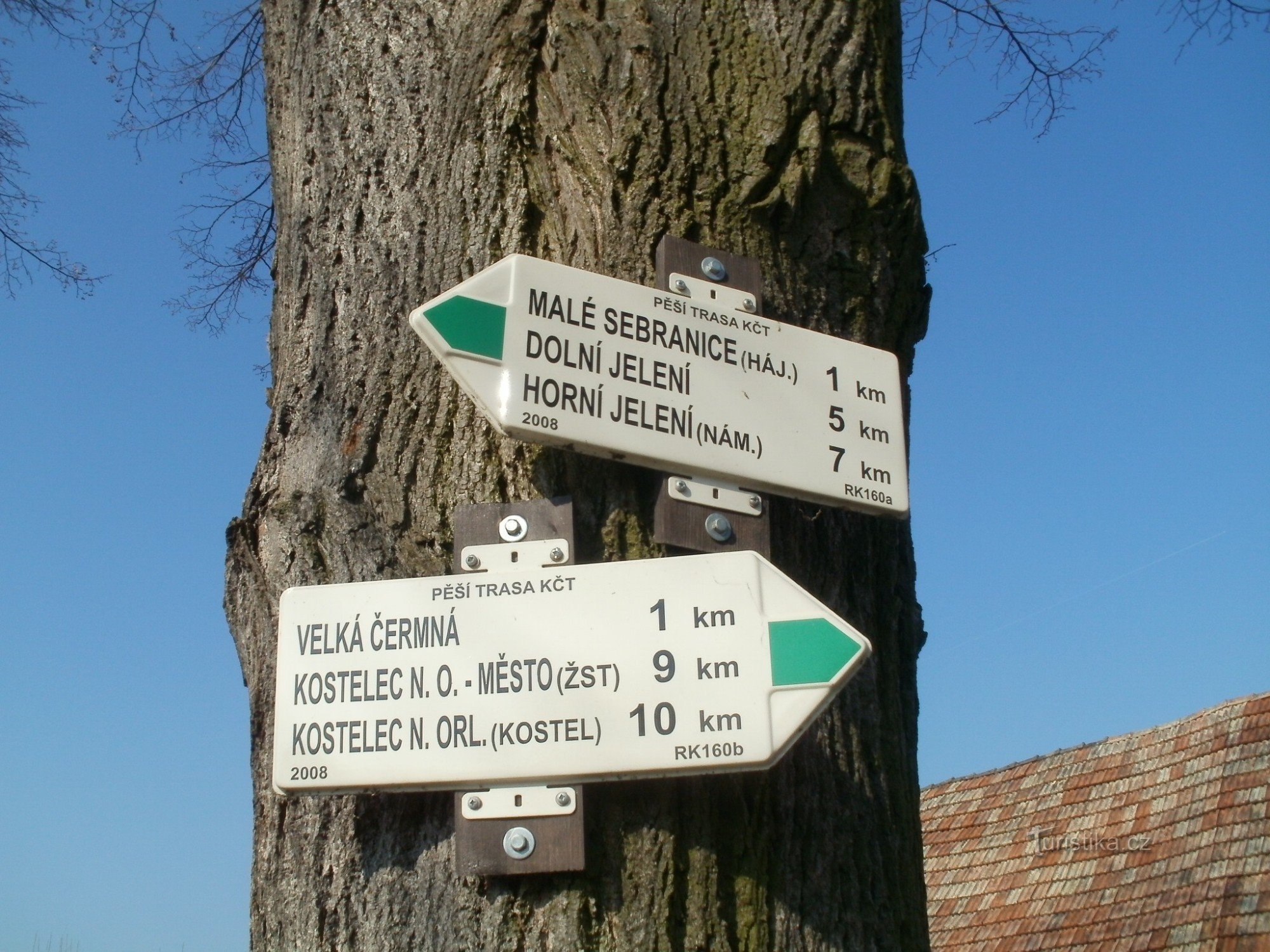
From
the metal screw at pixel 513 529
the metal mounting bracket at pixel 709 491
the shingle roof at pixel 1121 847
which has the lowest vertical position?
the shingle roof at pixel 1121 847

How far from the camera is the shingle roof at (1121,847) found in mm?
7953

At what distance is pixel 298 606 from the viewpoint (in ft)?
4.89

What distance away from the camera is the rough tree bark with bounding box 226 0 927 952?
1.39 meters

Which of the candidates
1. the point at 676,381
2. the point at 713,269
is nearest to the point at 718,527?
the point at 676,381

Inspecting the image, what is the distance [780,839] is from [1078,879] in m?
8.69

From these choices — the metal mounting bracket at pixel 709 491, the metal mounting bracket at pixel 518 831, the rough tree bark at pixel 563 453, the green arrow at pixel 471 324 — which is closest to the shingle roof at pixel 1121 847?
the rough tree bark at pixel 563 453

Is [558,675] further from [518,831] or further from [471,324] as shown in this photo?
[471,324]

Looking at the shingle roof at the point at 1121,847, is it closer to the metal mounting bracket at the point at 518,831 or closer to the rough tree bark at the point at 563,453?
the rough tree bark at the point at 563,453

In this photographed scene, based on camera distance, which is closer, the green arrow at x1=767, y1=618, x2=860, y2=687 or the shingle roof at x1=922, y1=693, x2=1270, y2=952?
the green arrow at x1=767, y1=618, x2=860, y2=687

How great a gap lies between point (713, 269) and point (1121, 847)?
873 centimetres

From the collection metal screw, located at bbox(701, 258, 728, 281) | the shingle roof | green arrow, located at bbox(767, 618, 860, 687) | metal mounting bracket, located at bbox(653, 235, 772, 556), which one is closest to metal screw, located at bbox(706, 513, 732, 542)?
metal mounting bracket, located at bbox(653, 235, 772, 556)

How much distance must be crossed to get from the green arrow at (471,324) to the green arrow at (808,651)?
491 mm

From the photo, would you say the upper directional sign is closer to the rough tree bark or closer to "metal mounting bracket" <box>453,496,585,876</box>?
the rough tree bark

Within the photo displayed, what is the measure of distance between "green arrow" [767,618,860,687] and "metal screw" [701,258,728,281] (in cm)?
52
